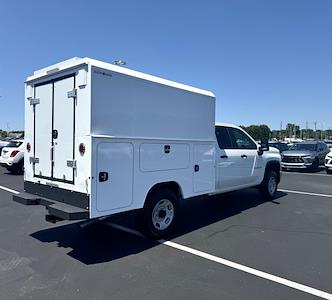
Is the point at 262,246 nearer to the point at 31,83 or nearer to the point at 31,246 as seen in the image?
the point at 31,246

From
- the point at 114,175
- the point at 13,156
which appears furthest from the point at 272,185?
the point at 13,156

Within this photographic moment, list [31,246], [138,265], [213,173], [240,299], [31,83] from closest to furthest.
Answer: [240,299] < [138,265] < [31,246] < [31,83] < [213,173]

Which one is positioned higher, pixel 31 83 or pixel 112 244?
pixel 31 83

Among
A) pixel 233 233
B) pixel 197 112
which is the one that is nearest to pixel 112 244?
pixel 233 233

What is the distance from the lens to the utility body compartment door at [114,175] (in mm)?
4781

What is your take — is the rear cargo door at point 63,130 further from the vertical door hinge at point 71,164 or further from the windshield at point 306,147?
the windshield at point 306,147

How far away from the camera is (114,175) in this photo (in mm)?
4973

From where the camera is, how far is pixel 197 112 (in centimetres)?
664

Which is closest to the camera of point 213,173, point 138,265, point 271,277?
point 271,277

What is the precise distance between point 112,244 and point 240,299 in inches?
101

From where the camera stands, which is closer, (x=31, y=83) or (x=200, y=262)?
(x=200, y=262)

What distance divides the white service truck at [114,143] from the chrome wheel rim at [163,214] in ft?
0.06

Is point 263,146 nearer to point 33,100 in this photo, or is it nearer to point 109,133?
point 109,133

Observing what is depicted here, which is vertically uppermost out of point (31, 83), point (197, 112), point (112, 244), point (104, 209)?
point (31, 83)
